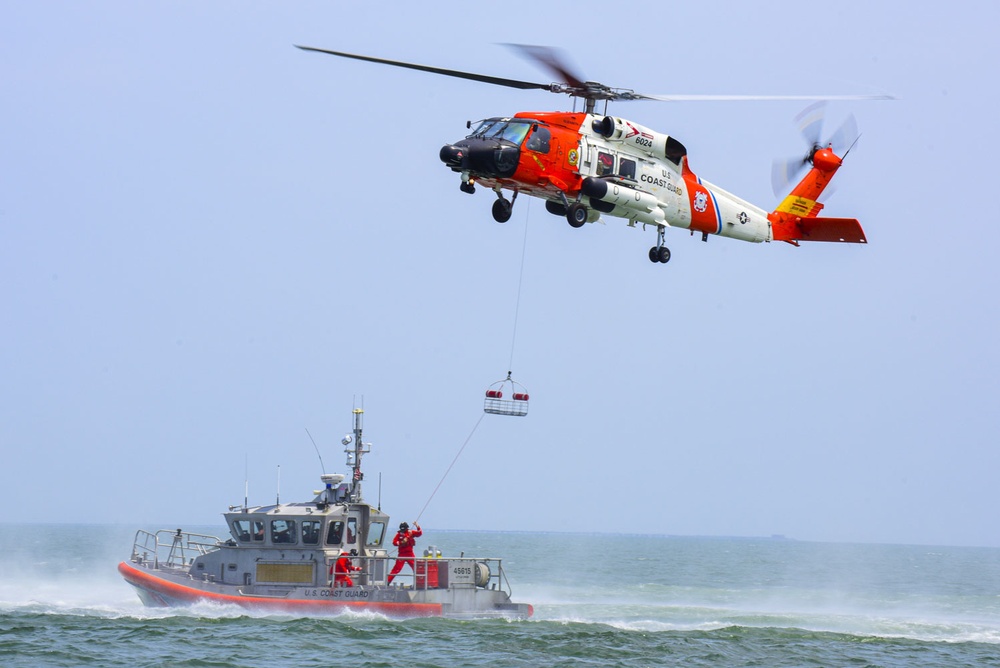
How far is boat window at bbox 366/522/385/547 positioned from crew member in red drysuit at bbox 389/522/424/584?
0.87m

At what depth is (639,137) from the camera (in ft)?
72.1

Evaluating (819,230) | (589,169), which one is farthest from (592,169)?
(819,230)

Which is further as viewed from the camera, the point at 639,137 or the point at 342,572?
the point at 342,572

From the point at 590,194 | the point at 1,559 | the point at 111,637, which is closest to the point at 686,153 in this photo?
the point at 590,194

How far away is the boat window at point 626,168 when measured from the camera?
71.2ft

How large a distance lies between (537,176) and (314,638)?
938 centimetres

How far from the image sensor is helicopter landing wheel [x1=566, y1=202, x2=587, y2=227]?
21.2 metres

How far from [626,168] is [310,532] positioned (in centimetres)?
920

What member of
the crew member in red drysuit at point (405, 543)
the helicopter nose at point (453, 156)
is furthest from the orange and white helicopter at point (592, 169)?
the crew member in red drysuit at point (405, 543)

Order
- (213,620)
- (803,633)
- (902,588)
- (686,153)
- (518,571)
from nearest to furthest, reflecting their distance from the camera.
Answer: (686,153), (213,620), (803,633), (902,588), (518,571)

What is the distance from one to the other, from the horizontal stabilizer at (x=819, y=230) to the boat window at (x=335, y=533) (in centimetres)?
1019

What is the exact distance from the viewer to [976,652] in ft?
84.5

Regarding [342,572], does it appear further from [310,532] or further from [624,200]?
[624,200]

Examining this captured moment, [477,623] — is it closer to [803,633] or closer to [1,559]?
[803,633]
